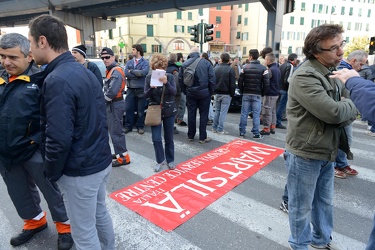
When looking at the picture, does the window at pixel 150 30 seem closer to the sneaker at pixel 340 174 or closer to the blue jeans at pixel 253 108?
the blue jeans at pixel 253 108

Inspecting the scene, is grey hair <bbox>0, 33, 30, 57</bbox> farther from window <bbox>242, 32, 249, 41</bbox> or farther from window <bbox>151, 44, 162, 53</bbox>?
window <bbox>242, 32, 249, 41</bbox>

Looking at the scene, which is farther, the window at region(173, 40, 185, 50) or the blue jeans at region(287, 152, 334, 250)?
the window at region(173, 40, 185, 50)

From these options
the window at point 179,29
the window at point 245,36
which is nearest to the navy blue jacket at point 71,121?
the window at point 179,29

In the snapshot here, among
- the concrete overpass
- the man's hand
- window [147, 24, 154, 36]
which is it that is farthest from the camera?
window [147, 24, 154, 36]

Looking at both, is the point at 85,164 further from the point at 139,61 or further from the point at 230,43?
the point at 230,43

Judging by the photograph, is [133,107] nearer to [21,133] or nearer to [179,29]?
[21,133]

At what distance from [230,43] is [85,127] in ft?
212

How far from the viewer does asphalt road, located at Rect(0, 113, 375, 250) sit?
2799mm

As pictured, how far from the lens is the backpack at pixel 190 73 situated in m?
5.91

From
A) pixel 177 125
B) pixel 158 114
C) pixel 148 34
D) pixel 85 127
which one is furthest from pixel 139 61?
pixel 148 34

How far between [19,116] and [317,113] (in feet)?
8.43

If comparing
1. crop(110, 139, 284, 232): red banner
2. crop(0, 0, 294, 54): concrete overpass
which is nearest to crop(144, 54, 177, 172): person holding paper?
crop(110, 139, 284, 232): red banner

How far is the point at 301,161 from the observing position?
2.28 meters

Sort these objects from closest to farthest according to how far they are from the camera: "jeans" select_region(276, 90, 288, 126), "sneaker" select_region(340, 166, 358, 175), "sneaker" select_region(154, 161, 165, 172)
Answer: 1. "sneaker" select_region(340, 166, 358, 175)
2. "sneaker" select_region(154, 161, 165, 172)
3. "jeans" select_region(276, 90, 288, 126)
